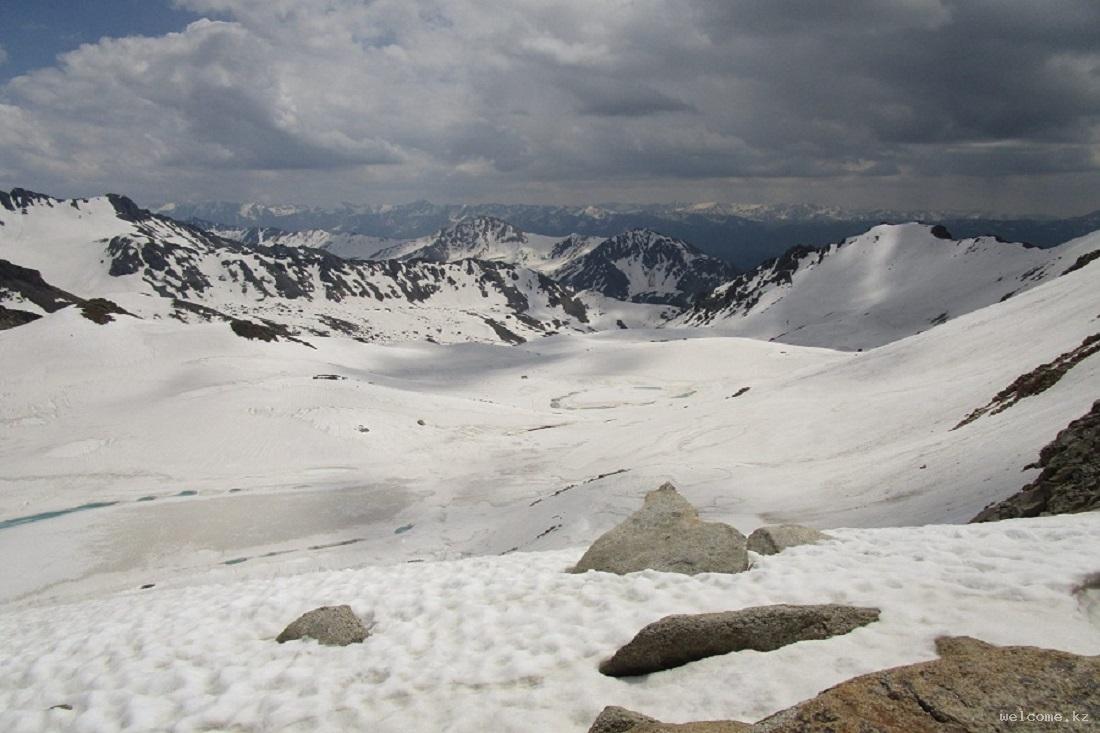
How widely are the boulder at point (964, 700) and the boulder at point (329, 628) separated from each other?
23.6 feet

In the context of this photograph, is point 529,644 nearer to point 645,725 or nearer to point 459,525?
point 645,725

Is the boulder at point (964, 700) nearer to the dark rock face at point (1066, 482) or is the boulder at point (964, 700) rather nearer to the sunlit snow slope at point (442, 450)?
the dark rock face at point (1066, 482)

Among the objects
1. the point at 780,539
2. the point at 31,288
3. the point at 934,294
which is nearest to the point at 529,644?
the point at 780,539

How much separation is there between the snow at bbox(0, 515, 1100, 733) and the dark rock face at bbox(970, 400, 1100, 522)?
66.8 inches

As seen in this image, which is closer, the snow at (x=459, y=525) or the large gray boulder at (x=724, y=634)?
the large gray boulder at (x=724, y=634)

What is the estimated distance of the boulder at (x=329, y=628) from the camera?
1000 cm

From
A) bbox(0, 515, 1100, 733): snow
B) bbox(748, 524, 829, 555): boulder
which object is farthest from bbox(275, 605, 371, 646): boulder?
bbox(748, 524, 829, 555): boulder

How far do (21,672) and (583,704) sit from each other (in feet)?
34.2

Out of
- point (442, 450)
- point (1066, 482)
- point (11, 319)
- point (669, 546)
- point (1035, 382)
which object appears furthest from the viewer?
point (11, 319)

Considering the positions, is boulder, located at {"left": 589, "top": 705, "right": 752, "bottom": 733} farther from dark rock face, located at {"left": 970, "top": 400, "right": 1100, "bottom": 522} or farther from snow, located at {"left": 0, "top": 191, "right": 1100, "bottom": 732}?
dark rock face, located at {"left": 970, "top": 400, "right": 1100, "bottom": 522}

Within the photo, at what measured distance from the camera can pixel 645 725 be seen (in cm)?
566

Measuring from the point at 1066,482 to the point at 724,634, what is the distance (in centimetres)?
1021

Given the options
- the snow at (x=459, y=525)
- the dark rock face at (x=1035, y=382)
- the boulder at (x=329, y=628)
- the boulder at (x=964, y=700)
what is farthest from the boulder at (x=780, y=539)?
the dark rock face at (x=1035, y=382)

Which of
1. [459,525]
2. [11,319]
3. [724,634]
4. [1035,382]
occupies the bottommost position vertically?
[459,525]
